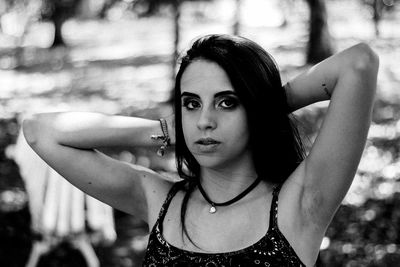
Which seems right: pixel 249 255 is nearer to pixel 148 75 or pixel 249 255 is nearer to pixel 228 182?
pixel 228 182

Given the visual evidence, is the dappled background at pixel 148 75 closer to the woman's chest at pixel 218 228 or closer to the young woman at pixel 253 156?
the young woman at pixel 253 156

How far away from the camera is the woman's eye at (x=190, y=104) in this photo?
6.23ft

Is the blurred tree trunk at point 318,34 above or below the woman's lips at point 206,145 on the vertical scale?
below

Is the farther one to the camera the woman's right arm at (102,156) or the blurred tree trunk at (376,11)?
the blurred tree trunk at (376,11)

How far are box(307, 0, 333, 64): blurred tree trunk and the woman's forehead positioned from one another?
377 inches

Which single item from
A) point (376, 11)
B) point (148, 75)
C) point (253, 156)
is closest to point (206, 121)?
point (253, 156)

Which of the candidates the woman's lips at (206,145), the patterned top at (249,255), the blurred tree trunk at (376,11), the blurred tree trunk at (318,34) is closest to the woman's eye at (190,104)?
the woman's lips at (206,145)

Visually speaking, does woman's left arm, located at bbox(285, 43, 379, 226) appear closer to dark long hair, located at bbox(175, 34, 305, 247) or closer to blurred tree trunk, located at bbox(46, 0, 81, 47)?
dark long hair, located at bbox(175, 34, 305, 247)

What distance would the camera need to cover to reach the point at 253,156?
1990mm

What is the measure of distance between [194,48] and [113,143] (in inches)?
16.5

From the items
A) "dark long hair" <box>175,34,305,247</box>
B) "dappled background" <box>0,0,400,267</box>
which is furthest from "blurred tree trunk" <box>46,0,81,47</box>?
"dark long hair" <box>175,34,305,247</box>

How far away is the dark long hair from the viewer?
185cm

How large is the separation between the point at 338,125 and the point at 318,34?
1003 centimetres

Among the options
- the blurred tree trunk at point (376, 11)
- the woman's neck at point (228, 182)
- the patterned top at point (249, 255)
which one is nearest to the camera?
the patterned top at point (249, 255)
